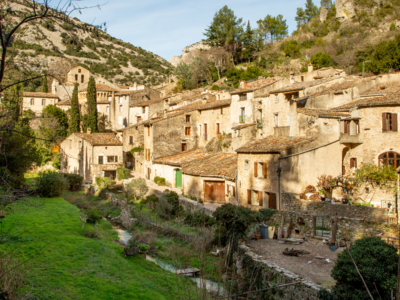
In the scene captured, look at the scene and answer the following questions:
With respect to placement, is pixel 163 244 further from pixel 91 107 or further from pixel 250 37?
pixel 250 37

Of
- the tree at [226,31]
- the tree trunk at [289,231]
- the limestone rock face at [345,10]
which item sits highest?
the limestone rock face at [345,10]

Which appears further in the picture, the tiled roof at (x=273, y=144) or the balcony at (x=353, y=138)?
the balcony at (x=353, y=138)

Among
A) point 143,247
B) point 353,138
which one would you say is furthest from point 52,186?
point 353,138

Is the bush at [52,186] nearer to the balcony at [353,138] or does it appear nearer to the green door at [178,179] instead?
the green door at [178,179]

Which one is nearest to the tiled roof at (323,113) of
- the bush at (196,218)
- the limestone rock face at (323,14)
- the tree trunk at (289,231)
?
the tree trunk at (289,231)

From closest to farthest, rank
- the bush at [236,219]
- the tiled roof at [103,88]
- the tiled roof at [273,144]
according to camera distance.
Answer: the bush at [236,219] → the tiled roof at [273,144] → the tiled roof at [103,88]

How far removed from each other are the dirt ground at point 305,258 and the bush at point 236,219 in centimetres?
72

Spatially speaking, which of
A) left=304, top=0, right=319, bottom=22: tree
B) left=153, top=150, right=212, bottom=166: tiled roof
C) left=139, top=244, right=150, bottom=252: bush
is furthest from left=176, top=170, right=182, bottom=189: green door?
left=304, top=0, right=319, bottom=22: tree

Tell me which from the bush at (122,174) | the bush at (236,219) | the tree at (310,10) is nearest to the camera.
Result: the bush at (236,219)

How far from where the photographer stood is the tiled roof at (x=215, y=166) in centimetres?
2723

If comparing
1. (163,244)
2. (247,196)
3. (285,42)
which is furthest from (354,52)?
(163,244)

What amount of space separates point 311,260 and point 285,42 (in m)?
61.5

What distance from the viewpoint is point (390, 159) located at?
21.7 meters

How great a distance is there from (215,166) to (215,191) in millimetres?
2295
